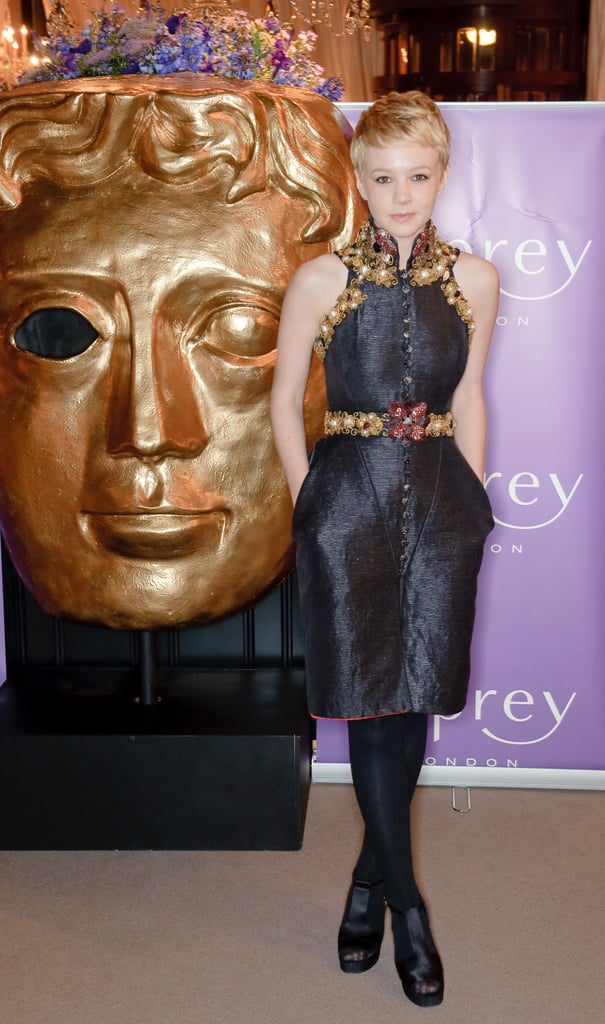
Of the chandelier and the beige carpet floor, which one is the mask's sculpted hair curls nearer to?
the beige carpet floor

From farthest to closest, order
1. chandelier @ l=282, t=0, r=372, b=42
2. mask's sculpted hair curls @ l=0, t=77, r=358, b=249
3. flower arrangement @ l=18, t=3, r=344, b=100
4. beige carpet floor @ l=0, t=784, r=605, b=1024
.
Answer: chandelier @ l=282, t=0, r=372, b=42
flower arrangement @ l=18, t=3, r=344, b=100
mask's sculpted hair curls @ l=0, t=77, r=358, b=249
beige carpet floor @ l=0, t=784, r=605, b=1024

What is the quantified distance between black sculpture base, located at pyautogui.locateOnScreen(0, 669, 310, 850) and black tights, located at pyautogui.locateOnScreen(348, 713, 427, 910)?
0.48 m

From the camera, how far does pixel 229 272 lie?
7.28 feet

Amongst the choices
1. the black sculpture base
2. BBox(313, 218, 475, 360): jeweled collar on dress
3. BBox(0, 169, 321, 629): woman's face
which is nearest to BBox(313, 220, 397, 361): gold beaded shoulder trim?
BBox(313, 218, 475, 360): jeweled collar on dress

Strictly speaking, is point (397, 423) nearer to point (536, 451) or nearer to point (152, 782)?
point (536, 451)

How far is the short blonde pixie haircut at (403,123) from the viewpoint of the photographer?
180 centimetres

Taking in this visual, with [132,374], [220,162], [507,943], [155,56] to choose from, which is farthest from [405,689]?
[155,56]

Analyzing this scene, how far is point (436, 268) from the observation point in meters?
1.90

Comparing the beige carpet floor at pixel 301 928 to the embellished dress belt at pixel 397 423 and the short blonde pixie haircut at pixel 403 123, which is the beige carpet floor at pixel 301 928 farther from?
the short blonde pixie haircut at pixel 403 123

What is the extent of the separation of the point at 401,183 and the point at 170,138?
0.56 m

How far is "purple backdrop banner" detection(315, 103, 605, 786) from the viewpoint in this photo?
250cm

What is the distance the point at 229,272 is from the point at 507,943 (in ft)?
4.30

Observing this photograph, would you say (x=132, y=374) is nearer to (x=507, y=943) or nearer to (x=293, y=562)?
(x=293, y=562)

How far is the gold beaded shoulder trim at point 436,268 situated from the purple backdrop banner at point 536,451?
0.65m
